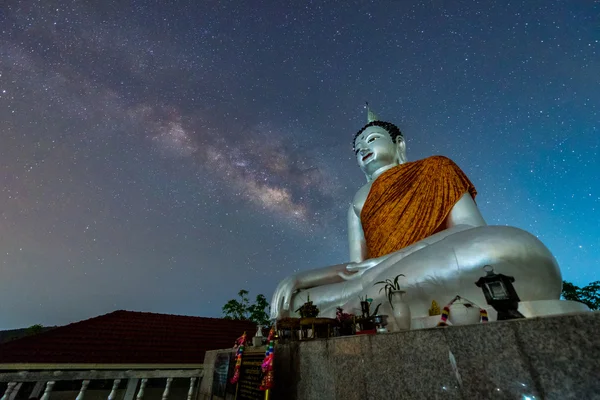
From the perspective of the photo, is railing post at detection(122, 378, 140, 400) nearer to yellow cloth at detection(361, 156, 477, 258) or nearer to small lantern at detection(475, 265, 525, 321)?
yellow cloth at detection(361, 156, 477, 258)

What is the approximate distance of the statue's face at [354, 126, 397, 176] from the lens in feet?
28.7

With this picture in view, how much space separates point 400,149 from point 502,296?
741 centimetres

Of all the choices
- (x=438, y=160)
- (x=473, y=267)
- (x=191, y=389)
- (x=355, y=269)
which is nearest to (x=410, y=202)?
(x=438, y=160)

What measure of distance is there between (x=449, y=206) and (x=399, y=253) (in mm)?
1760

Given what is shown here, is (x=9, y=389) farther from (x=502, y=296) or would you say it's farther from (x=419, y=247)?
(x=419, y=247)

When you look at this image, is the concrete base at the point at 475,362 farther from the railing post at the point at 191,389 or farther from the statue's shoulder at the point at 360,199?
the statue's shoulder at the point at 360,199

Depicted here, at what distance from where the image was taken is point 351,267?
613 centimetres

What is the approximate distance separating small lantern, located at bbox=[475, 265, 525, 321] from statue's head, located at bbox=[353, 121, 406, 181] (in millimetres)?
6414

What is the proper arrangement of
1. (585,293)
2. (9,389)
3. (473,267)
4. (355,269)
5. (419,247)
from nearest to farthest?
1. (9,389)
2. (473,267)
3. (419,247)
4. (355,269)
5. (585,293)

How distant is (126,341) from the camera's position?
26.6 feet

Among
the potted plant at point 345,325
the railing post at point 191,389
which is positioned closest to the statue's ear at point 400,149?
the potted plant at point 345,325

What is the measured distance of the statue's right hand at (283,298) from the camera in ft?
19.2

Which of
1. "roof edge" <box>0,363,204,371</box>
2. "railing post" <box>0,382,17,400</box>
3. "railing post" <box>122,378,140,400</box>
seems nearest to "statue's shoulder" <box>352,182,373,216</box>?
"railing post" <box>122,378,140,400</box>

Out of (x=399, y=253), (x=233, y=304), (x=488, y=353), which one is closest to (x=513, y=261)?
(x=399, y=253)
